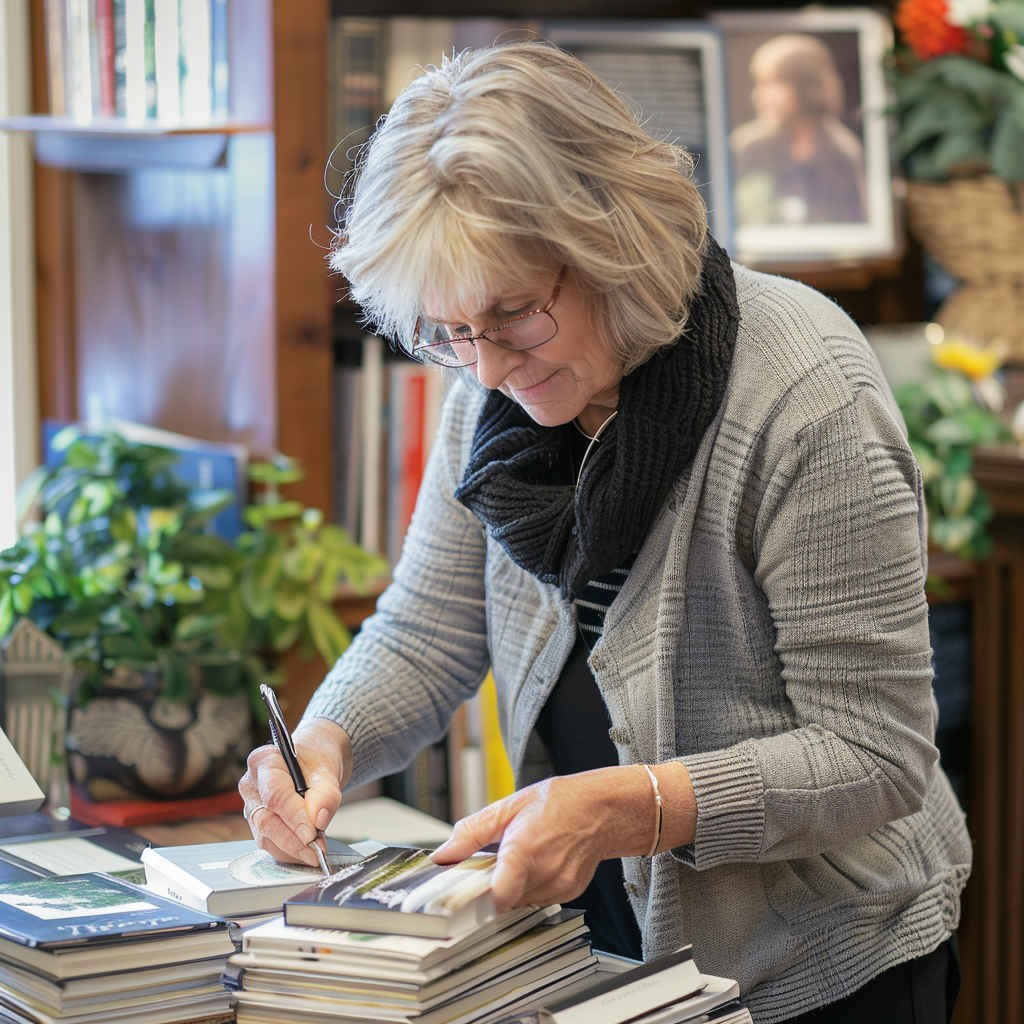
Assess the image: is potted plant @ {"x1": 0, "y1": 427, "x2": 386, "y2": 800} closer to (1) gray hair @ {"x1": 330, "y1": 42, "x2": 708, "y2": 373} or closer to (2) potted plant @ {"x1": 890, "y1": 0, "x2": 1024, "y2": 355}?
(1) gray hair @ {"x1": 330, "y1": 42, "x2": 708, "y2": 373}

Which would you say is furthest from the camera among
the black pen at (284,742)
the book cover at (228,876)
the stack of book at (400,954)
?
the black pen at (284,742)

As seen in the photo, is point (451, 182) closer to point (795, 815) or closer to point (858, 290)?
point (795, 815)

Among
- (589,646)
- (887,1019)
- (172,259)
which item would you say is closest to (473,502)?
(589,646)

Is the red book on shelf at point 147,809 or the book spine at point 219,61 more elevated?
the book spine at point 219,61

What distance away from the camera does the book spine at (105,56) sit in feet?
6.59

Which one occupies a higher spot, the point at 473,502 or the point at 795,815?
the point at 473,502

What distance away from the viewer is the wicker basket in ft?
7.40

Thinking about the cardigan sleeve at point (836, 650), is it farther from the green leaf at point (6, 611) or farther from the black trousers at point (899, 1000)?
the green leaf at point (6, 611)

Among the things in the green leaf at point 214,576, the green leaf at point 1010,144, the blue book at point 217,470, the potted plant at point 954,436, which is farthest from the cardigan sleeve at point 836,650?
the green leaf at point 1010,144

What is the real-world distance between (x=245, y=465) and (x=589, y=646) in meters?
0.83

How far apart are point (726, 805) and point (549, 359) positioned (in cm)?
40

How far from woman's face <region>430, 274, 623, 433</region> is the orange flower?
1423mm

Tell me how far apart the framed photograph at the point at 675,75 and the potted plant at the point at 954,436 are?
45cm

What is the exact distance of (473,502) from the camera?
4.09 feet
